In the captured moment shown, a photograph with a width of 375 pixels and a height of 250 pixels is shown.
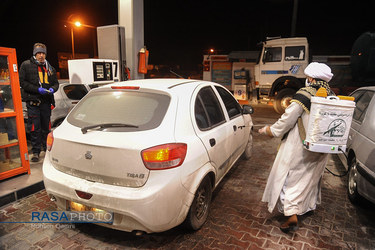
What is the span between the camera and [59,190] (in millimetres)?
2451

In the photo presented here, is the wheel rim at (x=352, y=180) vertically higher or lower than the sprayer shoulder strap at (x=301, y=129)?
lower

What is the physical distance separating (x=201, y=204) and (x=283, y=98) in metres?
8.76

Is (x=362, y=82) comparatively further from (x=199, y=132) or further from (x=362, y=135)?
(x=199, y=132)

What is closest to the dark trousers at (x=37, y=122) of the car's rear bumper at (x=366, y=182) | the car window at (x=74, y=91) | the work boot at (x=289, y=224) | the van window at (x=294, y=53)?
the car window at (x=74, y=91)

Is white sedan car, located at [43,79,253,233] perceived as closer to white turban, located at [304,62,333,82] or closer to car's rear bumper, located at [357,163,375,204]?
white turban, located at [304,62,333,82]

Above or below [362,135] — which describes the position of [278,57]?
above

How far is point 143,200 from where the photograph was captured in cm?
212

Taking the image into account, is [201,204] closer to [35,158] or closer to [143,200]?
[143,200]

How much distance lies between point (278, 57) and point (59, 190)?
10.3m

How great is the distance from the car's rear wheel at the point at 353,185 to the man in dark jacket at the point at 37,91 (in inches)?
198

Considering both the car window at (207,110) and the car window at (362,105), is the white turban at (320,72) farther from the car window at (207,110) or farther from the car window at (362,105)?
the car window at (362,105)

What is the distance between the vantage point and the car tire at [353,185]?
3.46 m

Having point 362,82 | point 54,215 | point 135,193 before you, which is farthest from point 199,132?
point 362,82

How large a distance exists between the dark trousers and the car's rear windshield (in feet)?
7.14
